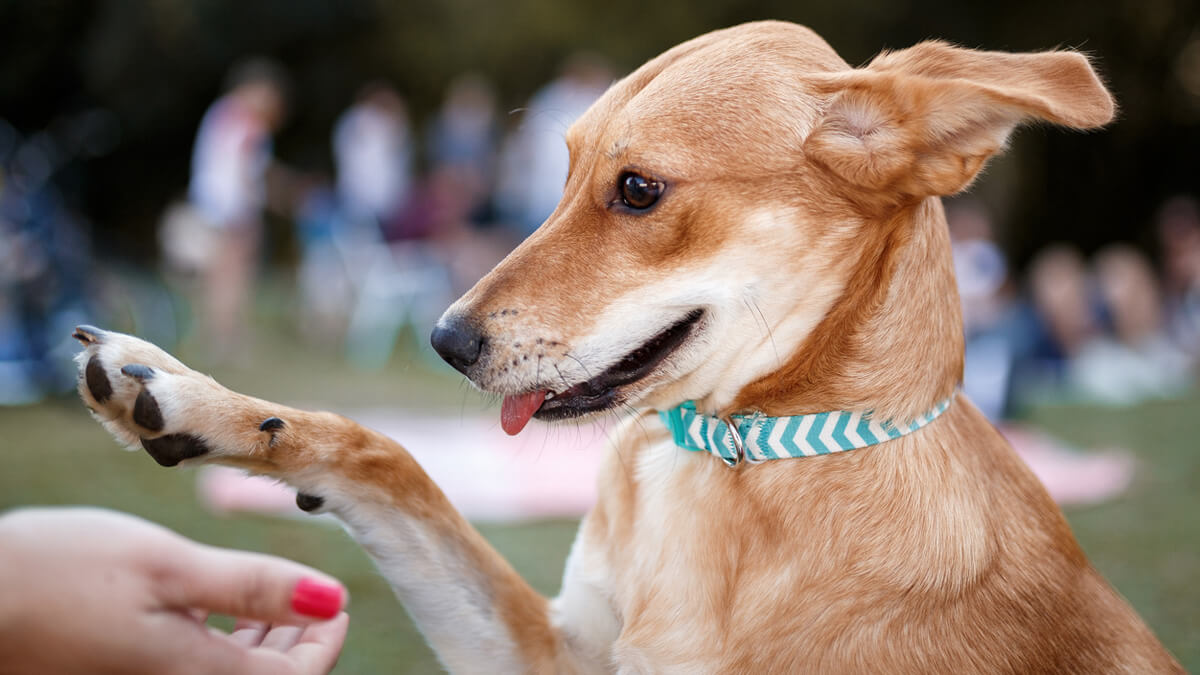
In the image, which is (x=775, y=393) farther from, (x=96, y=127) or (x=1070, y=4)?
(x=1070, y=4)

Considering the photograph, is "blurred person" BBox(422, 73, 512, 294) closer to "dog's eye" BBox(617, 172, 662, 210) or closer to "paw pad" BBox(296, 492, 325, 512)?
"dog's eye" BBox(617, 172, 662, 210)

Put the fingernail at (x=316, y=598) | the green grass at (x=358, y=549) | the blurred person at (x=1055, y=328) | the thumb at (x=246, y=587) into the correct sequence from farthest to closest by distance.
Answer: the blurred person at (x=1055, y=328), the green grass at (x=358, y=549), the fingernail at (x=316, y=598), the thumb at (x=246, y=587)

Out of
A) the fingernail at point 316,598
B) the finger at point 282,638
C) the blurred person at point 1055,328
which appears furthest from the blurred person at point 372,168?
the fingernail at point 316,598

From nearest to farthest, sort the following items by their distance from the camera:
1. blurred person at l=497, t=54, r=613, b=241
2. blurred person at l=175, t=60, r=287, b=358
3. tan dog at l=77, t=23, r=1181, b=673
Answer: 1. tan dog at l=77, t=23, r=1181, b=673
2. blurred person at l=175, t=60, r=287, b=358
3. blurred person at l=497, t=54, r=613, b=241

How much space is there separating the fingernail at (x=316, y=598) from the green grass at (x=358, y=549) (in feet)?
4.77

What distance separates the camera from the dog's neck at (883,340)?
2.17 m

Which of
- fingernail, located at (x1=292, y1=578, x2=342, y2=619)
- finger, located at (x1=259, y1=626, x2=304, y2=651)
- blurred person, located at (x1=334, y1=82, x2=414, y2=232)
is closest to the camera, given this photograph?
fingernail, located at (x1=292, y1=578, x2=342, y2=619)

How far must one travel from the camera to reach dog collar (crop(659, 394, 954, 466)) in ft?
7.08

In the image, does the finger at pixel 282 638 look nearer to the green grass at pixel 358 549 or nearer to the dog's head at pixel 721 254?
the dog's head at pixel 721 254

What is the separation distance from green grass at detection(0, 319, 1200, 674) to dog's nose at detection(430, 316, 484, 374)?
0.89 metres

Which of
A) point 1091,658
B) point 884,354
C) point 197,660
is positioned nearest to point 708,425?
point 884,354

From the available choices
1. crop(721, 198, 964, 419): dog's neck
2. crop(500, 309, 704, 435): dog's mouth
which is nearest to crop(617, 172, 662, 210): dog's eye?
crop(500, 309, 704, 435): dog's mouth

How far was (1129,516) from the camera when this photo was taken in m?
5.15

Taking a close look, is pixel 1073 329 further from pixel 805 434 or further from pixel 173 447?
pixel 173 447
